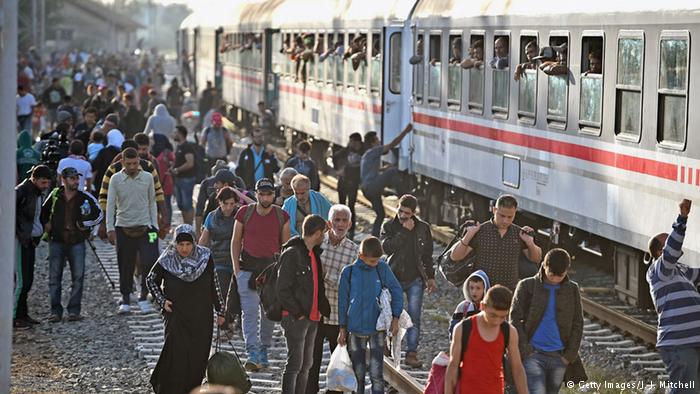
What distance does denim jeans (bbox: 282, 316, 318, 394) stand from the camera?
38.5 feet

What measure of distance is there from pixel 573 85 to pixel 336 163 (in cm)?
929

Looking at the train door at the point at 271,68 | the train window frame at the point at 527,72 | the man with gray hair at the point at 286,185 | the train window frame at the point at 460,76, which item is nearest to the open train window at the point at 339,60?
the train window frame at the point at 460,76

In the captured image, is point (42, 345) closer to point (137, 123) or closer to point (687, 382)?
point (687, 382)

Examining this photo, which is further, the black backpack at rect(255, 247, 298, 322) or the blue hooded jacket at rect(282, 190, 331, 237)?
the blue hooded jacket at rect(282, 190, 331, 237)

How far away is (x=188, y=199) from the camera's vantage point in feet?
70.4

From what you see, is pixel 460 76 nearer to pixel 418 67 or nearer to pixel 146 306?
pixel 418 67

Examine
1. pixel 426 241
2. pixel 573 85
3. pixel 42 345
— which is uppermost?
pixel 573 85

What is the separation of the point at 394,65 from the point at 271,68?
13.0m

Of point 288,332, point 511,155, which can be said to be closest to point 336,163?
point 511,155

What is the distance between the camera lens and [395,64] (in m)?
23.2

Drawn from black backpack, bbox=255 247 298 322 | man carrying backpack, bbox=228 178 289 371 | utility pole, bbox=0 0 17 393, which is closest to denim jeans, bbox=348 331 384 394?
black backpack, bbox=255 247 298 322

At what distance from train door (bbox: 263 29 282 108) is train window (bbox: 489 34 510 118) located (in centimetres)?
1693

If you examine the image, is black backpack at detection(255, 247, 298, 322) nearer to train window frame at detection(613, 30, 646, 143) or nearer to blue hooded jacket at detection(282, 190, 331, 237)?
blue hooded jacket at detection(282, 190, 331, 237)

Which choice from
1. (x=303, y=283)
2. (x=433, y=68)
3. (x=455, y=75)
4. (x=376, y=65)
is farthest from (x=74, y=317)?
(x=376, y=65)
